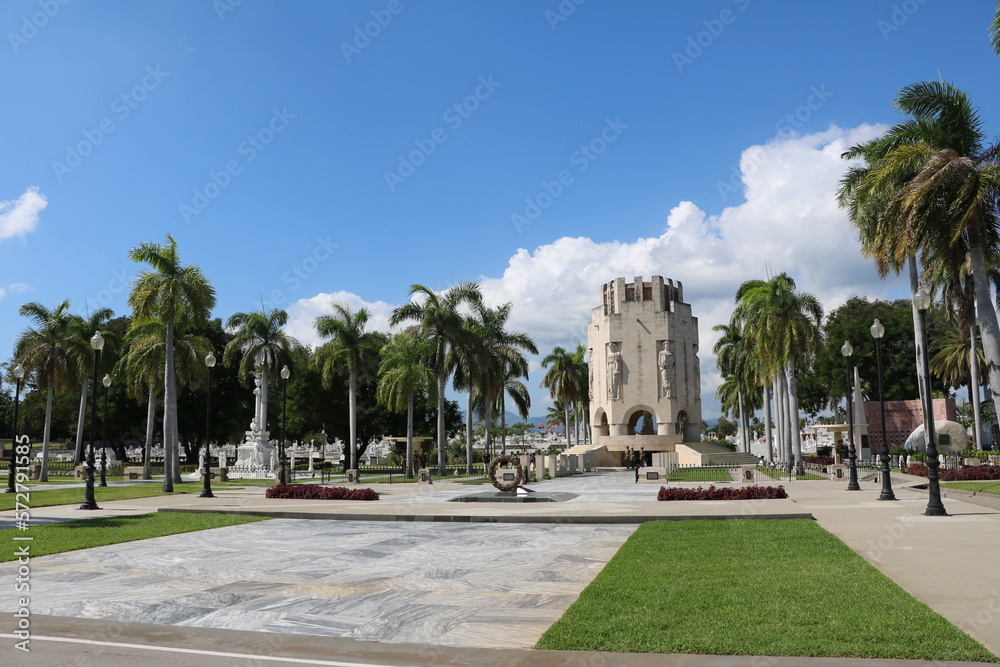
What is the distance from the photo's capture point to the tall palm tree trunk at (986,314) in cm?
2003

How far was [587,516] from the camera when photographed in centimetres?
1716

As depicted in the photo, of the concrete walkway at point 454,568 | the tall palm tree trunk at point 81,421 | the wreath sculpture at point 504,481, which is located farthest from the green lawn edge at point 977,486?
the tall palm tree trunk at point 81,421

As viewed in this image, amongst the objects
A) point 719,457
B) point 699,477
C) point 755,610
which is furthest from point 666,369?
point 755,610

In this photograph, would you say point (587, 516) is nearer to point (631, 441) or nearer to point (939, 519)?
point (939, 519)

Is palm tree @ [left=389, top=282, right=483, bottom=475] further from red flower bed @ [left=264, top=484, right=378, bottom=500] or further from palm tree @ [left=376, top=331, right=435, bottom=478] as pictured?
red flower bed @ [left=264, top=484, right=378, bottom=500]

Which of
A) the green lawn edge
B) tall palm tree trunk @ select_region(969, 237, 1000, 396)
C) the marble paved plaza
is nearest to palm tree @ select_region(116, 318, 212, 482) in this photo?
the marble paved plaza

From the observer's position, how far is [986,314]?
20.1 m

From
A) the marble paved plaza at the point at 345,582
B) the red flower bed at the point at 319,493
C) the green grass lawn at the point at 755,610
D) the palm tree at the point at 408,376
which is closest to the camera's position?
the green grass lawn at the point at 755,610

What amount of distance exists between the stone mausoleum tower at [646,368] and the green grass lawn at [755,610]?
46.8 m

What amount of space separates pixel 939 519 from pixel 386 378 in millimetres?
30420

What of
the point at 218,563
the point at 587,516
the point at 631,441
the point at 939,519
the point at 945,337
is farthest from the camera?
the point at 945,337

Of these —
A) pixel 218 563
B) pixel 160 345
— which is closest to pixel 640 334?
pixel 160 345

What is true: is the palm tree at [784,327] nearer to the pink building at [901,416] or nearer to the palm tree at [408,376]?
the palm tree at [408,376]

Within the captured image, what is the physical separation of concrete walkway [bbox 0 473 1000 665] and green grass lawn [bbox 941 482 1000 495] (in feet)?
8.94
